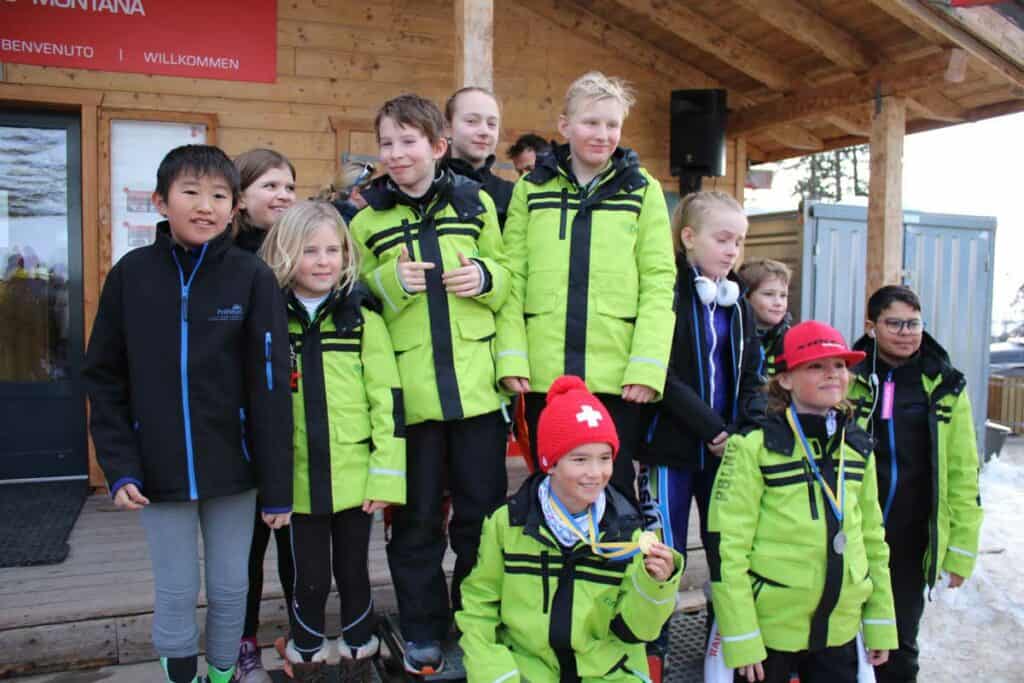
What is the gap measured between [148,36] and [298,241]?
3.62 m

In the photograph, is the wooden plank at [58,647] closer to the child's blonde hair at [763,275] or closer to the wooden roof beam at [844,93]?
the child's blonde hair at [763,275]

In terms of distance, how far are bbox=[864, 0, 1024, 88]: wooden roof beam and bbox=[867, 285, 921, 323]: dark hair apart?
2.86 meters

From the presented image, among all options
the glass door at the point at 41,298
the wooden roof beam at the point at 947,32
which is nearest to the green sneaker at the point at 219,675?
the glass door at the point at 41,298

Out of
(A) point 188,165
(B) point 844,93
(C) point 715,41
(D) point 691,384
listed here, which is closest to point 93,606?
(A) point 188,165

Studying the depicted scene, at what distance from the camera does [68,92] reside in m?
5.34

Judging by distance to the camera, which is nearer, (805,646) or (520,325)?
(805,646)

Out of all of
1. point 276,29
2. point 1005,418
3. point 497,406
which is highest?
point 276,29

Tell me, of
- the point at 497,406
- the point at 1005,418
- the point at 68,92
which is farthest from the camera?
the point at 1005,418

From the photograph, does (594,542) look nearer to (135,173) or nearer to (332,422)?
(332,422)

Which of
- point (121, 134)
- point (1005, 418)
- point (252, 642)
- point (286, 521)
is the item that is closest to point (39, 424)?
point (121, 134)

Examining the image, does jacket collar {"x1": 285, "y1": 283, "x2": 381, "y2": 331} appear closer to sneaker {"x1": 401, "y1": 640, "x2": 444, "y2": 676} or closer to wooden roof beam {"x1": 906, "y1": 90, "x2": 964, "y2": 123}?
sneaker {"x1": 401, "y1": 640, "x2": 444, "y2": 676}

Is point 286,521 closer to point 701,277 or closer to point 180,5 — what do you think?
point 701,277

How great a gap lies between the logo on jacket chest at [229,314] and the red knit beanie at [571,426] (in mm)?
969

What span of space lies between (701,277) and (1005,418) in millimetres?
10755
